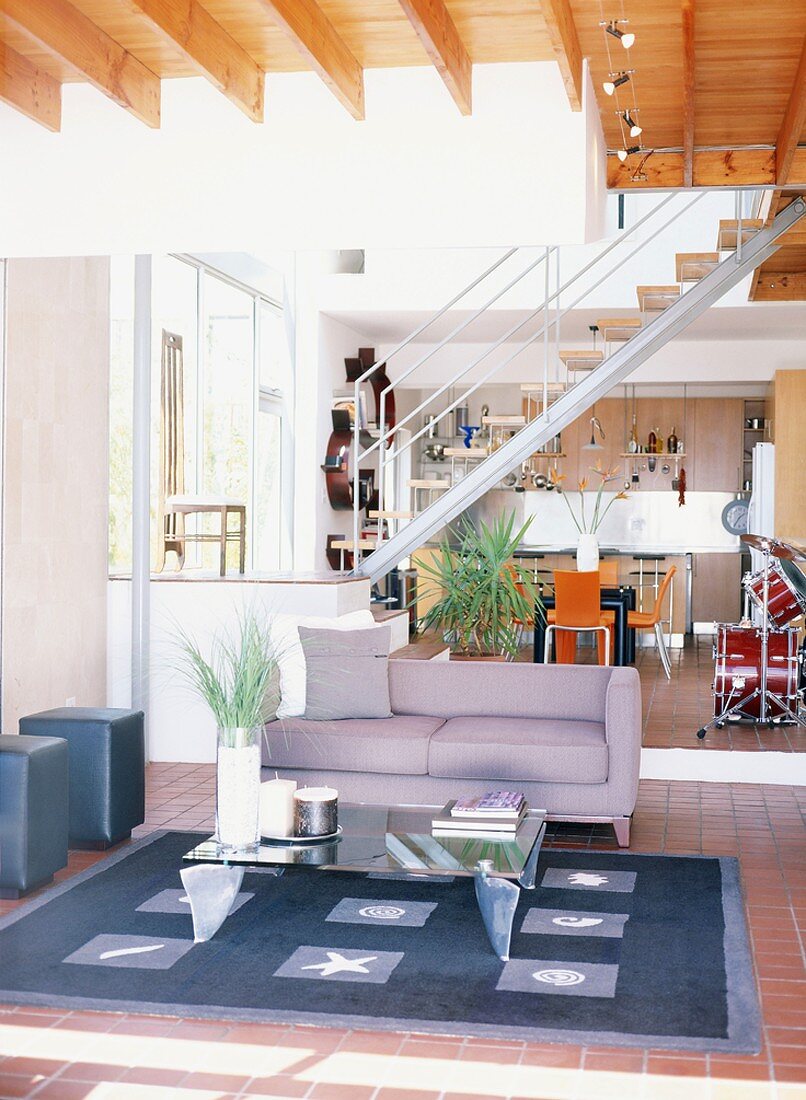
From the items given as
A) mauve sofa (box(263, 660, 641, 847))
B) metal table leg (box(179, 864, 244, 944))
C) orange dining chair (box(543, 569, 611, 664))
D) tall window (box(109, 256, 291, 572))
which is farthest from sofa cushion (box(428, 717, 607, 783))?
tall window (box(109, 256, 291, 572))

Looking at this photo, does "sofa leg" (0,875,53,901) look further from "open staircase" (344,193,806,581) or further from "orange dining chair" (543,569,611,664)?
"orange dining chair" (543,569,611,664)

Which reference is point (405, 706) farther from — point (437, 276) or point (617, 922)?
point (437, 276)

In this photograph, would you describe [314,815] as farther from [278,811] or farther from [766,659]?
[766,659]

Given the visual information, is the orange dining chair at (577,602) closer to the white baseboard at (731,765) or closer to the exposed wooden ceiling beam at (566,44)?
the white baseboard at (731,765)

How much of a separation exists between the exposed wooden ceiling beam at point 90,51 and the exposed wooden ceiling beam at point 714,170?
7.19 feet

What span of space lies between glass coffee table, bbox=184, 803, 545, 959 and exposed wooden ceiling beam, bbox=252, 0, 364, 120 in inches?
93.2

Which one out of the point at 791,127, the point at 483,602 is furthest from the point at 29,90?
the point at 483,602

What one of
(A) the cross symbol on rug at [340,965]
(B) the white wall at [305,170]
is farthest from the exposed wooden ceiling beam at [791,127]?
(A) the cross symbol on rug at [340,965]

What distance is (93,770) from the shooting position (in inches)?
194

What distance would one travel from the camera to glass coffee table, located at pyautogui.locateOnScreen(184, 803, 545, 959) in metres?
3.68

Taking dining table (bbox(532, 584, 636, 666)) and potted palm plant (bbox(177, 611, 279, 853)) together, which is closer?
potted palm plant (bbox(177, 611, 279, 853))

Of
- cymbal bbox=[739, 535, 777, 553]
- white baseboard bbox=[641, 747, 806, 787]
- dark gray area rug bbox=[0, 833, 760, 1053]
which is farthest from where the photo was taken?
cymbal bbox=[739, 535, 777, 553]

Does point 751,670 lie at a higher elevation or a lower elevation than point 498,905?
higher

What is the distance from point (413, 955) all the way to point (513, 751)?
1.39m
